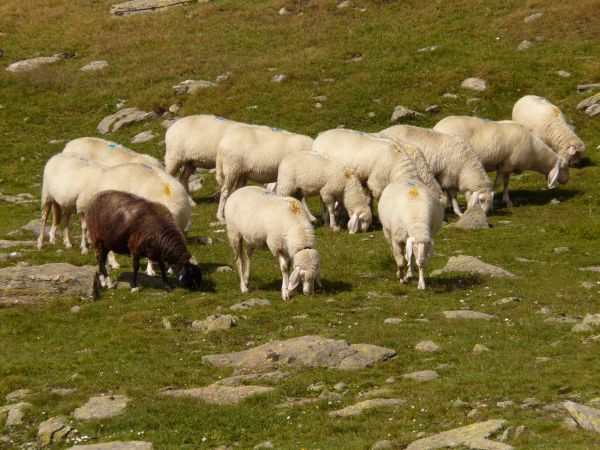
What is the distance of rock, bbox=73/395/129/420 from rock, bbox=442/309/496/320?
5.97m

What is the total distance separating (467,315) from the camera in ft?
57.6

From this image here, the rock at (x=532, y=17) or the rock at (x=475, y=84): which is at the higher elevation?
the rock at (x=532, y=17)

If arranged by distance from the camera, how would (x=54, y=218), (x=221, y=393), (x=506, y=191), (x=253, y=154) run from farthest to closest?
(x=506, y=191)
(x=253, y=154)
(x=54, y=218)
(x=221, y=393)

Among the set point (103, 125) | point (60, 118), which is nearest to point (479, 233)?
point (103, 125)

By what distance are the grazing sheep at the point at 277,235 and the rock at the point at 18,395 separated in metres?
5.67

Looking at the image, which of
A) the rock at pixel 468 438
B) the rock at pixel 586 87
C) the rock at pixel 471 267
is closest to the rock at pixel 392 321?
the rock at pixel 471 267

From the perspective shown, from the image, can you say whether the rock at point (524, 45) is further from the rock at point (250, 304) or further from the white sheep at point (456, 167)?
the rock at point (250, 304)

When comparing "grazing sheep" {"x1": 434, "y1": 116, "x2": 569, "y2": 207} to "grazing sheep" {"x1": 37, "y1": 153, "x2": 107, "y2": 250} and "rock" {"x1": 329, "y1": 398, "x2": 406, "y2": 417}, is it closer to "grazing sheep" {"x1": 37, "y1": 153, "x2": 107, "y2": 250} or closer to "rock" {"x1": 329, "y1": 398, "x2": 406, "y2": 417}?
"grazing sheep" {"x1": 37, "y1": 153, "x2": 107, "y2": 250}

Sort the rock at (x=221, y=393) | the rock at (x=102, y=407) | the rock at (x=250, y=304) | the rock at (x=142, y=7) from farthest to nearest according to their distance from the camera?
the rock at (x=142, y=7)
the rock at (x=250, y=304)
the rock at (x=221, y=393)
the rock at (x=102, y=407)

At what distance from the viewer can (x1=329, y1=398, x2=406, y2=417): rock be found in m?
13.0

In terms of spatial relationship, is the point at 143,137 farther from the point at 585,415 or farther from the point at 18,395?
the point at 585,415

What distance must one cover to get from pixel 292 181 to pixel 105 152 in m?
5.32

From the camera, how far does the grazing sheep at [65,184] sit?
23.2m

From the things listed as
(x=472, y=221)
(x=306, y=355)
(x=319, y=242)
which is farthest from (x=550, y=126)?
→ (x=306, y=355)
